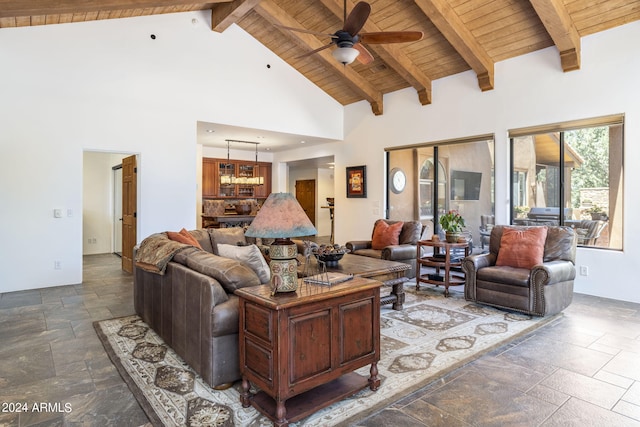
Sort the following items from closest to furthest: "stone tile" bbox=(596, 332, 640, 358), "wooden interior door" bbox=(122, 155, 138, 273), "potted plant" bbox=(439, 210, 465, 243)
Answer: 1. "stone tile" bbox=(596, 332, 640, 358)
2. "potted plant" bbox=(439, 210, 465, 243)
3. "wooden interior door" bbox=(122, 155, 138, 273)

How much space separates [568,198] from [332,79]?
4807mm

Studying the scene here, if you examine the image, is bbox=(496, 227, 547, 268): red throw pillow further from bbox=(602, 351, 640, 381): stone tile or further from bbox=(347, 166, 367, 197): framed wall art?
bbox=(347, 166, 367, 197): framed wall art

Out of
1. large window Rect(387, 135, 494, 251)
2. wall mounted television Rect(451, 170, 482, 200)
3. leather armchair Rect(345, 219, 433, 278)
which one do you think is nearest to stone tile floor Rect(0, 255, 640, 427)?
leather armchair Rect(345, 219, 433, 278)

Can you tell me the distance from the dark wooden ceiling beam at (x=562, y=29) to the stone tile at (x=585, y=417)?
428 centimetres

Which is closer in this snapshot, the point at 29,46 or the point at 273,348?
the point at 273,348

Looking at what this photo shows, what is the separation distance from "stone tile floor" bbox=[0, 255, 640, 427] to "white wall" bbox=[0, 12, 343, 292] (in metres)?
1.68

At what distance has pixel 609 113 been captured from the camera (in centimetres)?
479

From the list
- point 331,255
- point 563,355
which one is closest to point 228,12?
point 331,255

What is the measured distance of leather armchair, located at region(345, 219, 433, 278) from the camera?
545 centimetres

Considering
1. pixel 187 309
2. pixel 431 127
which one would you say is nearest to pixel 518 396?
pixel 187 309

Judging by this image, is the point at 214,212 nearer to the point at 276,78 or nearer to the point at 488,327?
the point at 276,78

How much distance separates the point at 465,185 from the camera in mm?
6660

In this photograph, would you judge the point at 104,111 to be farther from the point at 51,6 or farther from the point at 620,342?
the point at 620,342

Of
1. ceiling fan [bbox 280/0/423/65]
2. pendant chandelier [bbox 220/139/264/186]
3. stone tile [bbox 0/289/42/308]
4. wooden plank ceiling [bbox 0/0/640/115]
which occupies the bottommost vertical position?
stone tile [bbox 0/289/42/308]
